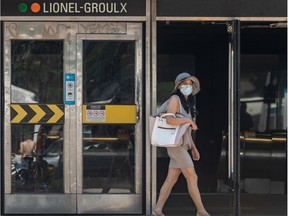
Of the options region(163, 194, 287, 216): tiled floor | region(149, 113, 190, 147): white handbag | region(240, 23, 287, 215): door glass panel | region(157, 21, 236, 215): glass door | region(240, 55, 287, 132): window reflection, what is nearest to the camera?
region(149, 113, 190, 147): white handbag

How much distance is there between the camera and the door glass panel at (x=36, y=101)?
7.65m

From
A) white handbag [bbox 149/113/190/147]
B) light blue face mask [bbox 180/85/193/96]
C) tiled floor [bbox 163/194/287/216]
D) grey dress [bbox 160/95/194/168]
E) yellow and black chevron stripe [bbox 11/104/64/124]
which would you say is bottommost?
tiled floor [bbox 163/194/287/216]

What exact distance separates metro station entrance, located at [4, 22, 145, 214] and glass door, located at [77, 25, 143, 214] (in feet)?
0.04

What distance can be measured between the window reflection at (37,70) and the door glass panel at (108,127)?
375 millimetres

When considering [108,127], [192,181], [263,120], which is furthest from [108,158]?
[263,120]

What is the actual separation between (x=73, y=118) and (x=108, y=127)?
1.57 ft

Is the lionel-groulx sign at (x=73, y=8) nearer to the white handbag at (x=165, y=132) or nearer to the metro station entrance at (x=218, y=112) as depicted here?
the white handbag at (x=165, y=132)

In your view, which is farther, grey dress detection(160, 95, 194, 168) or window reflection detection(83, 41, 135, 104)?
window reflection detection(83, 41, 135, 104)

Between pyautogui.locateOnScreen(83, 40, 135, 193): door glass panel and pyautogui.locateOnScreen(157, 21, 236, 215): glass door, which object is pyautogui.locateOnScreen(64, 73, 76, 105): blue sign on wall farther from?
pyautogui.locateOnScreen(157, 21, 236, 215): glass door

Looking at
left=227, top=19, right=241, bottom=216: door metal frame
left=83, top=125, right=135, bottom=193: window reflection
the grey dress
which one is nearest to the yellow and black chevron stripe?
left=83, top=125, right=135, bottom=193: window reflection

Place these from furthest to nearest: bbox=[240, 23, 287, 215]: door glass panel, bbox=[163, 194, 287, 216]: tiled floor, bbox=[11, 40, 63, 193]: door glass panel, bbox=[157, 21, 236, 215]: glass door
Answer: bbox=[157, 21, 236, 215]: glass door
bbox=[240, 23, 287, 215]: door glass panel
bbox=[163, 194, 287, 216]: tiled floor
bbox=[11, 40, 63, 193]: door glass panel

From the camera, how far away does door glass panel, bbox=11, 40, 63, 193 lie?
765 centimetres

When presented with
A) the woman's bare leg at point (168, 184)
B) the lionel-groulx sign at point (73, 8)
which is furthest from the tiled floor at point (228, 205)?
the lionel-groulx sign at point (73, 8)

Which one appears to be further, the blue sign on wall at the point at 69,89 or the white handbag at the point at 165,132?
the blue sign on wall at the point at 69,89
